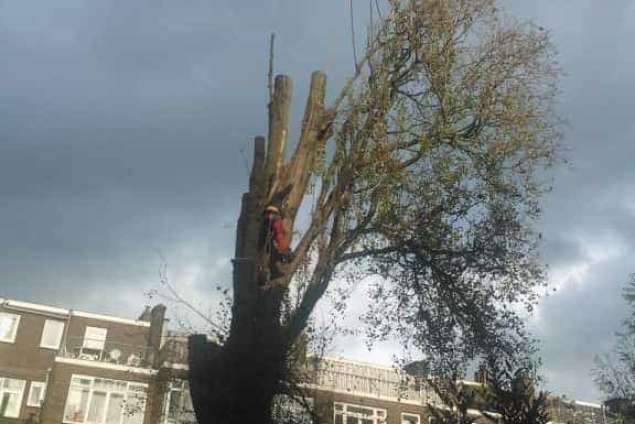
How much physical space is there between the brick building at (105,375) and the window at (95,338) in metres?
0.06

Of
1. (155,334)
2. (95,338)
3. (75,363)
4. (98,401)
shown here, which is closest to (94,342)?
(95,338)

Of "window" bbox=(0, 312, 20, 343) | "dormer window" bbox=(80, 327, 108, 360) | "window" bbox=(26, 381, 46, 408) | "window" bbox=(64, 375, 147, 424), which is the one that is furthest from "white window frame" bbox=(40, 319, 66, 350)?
"window" bbox=(64, 375, 147, 424)

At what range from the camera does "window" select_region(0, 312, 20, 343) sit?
41.2m

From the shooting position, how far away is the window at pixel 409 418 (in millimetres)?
39188

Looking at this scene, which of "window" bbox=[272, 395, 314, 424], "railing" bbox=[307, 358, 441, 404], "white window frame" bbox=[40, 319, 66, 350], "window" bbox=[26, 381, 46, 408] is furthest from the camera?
"white window frame" bbox=[40, 319, 66, 350]

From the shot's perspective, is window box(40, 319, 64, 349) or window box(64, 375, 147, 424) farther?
window box(40, 319, 64, 349)

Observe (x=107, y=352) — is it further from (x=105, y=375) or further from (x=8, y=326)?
(x=8, y=326)

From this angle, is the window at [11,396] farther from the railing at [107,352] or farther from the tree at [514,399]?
the tree at [514,399]

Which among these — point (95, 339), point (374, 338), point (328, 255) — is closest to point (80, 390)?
point (95, 339)

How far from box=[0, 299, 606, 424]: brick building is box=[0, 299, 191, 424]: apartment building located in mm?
49

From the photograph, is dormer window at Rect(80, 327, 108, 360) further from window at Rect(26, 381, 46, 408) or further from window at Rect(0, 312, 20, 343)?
window at Rect(0, 312, 20, 343)

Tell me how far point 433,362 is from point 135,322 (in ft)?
96.4

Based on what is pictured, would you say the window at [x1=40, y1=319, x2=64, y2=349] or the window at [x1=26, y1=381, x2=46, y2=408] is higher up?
the window at [x1=40, y1=319, x2=64, y2=349]

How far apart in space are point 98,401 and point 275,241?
85.4 ft
